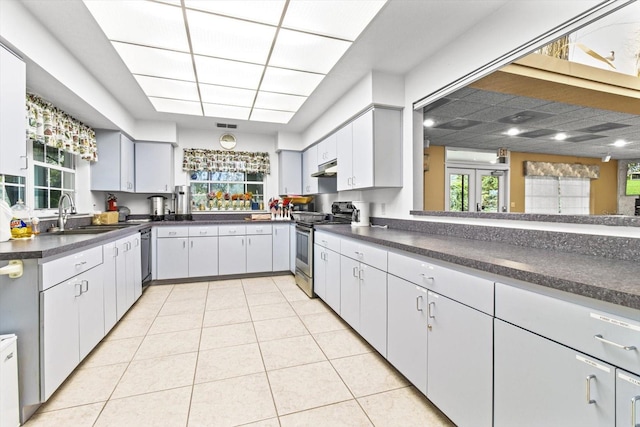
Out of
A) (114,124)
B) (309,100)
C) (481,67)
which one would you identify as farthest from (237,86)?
(481,67)

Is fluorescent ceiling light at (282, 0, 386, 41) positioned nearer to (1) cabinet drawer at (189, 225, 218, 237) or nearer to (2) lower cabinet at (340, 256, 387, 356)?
(2) lower cabinet at (340, 256, 387, 356)

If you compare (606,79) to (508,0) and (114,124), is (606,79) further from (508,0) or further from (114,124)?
(114,124)

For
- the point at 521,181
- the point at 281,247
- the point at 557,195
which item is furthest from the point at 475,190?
the point at 281,247

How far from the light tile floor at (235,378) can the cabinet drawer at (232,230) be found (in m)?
1.55

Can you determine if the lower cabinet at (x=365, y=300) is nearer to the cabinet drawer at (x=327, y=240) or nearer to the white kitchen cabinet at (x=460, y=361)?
the cabinet drawer at (x=327, y=240)

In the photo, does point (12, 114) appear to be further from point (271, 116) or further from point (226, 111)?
point (271, 116)

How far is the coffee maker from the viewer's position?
474cm

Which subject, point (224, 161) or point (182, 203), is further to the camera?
point (224, 161)

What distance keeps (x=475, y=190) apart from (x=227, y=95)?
3036mm

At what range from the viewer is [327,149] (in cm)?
407

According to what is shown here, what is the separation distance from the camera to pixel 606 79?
149cm

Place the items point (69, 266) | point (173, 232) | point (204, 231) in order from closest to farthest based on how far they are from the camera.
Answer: point (69, 266), point (173, 232), point (204, 231)

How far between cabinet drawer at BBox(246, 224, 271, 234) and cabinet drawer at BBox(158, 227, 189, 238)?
0.90 m

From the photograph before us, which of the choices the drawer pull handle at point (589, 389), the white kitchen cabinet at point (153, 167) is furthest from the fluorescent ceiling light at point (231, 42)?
the drawer pull handle at point (589, 389)
